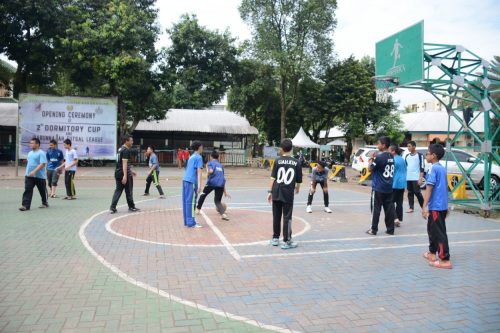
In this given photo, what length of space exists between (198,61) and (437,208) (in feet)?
96.9

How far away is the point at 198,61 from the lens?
33.0 metres

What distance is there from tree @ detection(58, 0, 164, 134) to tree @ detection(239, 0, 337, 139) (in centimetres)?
861

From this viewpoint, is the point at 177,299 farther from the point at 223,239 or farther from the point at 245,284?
the point at 223,239

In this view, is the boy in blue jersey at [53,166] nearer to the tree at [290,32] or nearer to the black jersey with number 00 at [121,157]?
the black jersey with number 00 at [121,157]

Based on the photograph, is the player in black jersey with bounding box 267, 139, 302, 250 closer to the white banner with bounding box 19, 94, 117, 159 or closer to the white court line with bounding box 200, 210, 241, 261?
the white court line with bounding box 200, 210, 241, 261

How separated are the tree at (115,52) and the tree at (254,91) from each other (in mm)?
9283

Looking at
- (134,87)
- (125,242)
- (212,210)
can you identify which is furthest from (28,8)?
(125,242)

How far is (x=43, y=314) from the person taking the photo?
3.98m

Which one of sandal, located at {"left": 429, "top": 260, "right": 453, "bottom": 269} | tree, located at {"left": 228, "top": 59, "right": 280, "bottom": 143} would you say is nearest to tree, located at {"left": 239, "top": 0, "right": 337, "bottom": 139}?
tree, located at {"left": 228, "top": 59, "right": 280, "bottom": 143}

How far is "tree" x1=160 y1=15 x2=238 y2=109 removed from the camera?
106 feet

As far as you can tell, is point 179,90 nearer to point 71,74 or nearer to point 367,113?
point 71,74

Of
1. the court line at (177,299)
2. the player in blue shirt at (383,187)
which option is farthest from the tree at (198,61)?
the court line at (177,299)

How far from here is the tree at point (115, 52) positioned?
22609mm

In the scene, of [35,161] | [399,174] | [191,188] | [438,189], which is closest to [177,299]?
[191,188]
